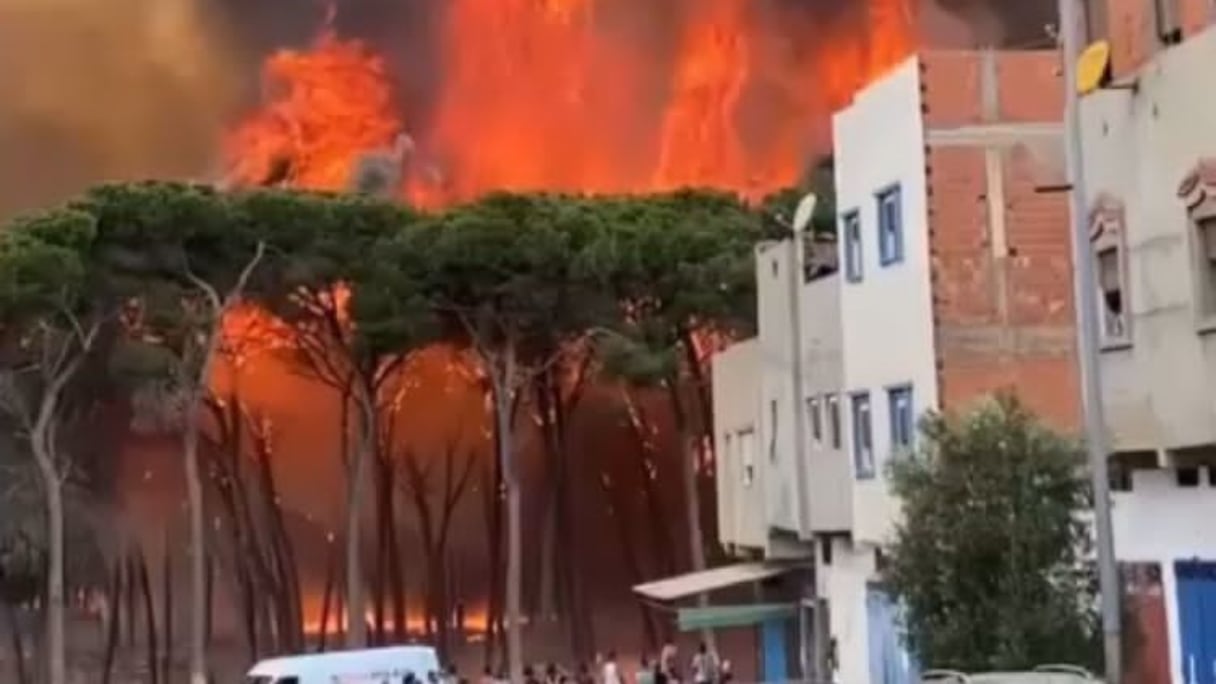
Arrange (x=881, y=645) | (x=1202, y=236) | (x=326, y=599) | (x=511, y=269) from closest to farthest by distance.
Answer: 1. (x=1202, y=236)
2. (x=881, y=645)
3. (x=511, y=269)
4. (x=326, y=599)

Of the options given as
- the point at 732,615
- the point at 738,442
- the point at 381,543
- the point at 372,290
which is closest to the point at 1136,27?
the point at 732,615

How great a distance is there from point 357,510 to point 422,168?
2853cm

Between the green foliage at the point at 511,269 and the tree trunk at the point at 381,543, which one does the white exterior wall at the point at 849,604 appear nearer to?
the green foliage at the point at 511,269

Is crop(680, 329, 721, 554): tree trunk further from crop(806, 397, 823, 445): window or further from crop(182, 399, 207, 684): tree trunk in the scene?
crop(806, 397, 823, 445): window

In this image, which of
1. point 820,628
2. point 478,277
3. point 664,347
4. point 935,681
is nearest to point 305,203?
point 478,277

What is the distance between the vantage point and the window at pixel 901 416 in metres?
27.6

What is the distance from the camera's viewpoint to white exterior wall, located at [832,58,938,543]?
26.7 m

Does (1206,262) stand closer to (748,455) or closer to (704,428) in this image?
(748,455)

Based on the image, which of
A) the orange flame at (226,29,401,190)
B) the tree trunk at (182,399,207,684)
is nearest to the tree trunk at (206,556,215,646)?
the tree trunk at (182,399,207,684)

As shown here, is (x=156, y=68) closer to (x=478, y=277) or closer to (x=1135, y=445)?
(x=478, y=277)

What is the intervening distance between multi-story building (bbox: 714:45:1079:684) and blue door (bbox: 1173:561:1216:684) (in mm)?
4971

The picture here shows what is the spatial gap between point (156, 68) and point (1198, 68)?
2604 inches

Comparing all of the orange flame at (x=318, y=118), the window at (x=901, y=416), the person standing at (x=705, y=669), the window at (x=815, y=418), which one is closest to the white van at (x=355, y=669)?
the person standing at (x=705, y=669)

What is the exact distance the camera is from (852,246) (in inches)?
1187
